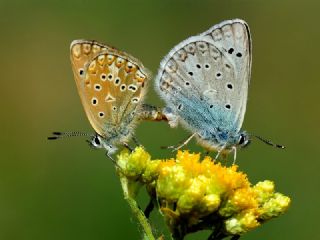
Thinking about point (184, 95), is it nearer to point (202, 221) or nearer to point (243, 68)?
point (243, 68)

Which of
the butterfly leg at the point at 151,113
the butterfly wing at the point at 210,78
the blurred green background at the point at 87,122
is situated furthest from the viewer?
the blurred green background at the point at 87,122

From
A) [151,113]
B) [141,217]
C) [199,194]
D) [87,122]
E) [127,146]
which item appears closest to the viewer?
[141,217]

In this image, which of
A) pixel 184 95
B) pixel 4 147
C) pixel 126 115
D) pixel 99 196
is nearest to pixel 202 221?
pixel 126 115

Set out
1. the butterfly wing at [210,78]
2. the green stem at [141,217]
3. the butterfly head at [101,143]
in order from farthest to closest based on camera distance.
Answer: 1. the butterfly wing at [210,78]
2. the butterfly head at [101,143]
3. the green stem at [141,217]

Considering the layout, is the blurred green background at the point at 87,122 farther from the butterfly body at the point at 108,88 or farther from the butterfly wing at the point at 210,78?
the butterfly body at the point at 108,88

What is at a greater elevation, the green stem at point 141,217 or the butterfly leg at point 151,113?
the butterfly leg at point 151,113

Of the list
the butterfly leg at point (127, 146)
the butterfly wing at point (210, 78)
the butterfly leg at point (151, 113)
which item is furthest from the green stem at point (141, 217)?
the butterfly wing at point (210, 78)

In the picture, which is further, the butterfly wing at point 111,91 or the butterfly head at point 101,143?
the butterfly wing at point 111,91

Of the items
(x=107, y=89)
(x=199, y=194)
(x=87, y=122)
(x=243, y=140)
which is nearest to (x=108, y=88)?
(x=107, y=89)

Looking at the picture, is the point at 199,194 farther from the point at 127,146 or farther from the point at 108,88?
the point at 108,88
